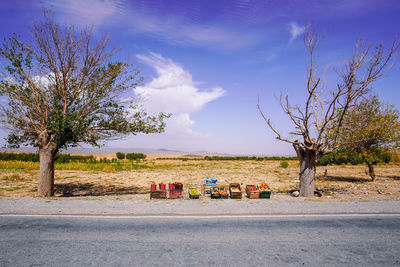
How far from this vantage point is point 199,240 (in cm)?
575

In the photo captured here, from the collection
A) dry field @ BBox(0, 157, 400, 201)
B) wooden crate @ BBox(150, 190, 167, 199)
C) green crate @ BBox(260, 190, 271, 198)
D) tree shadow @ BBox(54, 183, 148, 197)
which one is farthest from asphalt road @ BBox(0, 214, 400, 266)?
tree shadow @ BBox(54, 183, 148, 197)

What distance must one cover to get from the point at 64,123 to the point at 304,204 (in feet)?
35.4

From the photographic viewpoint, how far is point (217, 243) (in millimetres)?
5574

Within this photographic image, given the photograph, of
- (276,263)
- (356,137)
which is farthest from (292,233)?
(356,137)

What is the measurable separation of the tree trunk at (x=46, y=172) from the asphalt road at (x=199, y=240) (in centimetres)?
457

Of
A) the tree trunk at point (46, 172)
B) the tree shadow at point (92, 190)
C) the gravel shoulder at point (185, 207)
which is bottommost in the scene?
the tree shadow at point (92, 190)

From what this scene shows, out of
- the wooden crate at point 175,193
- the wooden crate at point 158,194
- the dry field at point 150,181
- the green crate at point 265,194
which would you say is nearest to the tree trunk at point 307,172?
the dry field at point 150,181

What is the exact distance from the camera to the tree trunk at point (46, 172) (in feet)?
38.7

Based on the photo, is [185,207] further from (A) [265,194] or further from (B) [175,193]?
(A) [265,194]

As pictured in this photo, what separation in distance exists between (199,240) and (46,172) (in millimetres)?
9635

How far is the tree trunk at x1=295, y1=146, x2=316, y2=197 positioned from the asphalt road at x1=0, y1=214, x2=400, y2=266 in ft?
14.0

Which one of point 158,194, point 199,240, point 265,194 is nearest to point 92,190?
point 158,194

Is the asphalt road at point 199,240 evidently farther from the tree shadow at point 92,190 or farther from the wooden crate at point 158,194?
the tree shadow at point 92,190

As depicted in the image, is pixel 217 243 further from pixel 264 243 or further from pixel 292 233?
pixel 292 233
